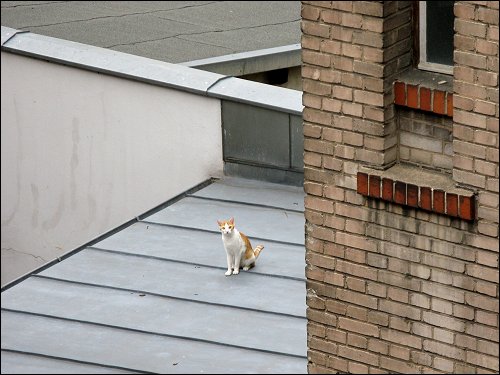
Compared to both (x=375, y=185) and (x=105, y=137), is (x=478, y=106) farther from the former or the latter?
(x=105, y=137)

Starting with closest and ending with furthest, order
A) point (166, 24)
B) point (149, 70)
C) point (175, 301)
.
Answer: point (175, 301) → point (149, 70) → point (166, 24)

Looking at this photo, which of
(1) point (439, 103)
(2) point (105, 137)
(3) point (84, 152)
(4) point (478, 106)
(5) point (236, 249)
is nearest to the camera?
(4) point (478, 106)

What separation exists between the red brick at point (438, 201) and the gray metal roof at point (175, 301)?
3.74 metres

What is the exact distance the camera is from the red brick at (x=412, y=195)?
8662 mm

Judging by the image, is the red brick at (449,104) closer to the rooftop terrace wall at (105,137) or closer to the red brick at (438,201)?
the red brick at (438,201)

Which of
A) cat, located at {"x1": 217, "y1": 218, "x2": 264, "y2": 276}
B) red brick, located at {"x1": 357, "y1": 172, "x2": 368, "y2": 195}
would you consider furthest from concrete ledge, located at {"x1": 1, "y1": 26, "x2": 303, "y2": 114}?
red brick, located at {"x1": 357, "y1": 172, "x2": 368, "y2": 195}

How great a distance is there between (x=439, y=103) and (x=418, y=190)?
0.50 meters

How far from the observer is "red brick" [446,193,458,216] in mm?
8453

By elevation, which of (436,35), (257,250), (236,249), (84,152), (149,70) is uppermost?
(436,35)

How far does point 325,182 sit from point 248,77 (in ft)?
33.4

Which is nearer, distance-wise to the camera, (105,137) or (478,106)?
(478,106)

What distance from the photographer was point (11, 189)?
1927 cm

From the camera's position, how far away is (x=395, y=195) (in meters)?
8.76

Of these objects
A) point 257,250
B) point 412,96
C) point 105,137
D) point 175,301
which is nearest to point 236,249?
point 257,250
